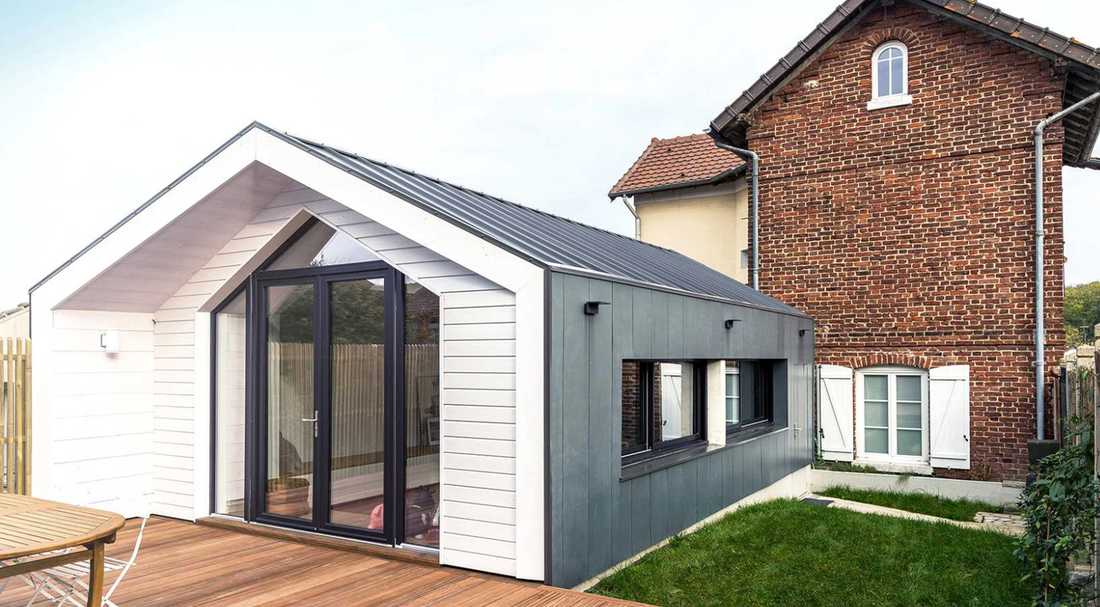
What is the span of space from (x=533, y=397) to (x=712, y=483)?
3.11m

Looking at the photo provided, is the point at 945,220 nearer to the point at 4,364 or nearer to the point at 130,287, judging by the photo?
the point at 130,287

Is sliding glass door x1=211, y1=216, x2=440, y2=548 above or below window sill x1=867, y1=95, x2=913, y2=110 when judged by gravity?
below

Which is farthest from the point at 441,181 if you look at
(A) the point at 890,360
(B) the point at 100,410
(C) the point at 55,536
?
(A) the point at 890,360

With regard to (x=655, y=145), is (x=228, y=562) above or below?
below

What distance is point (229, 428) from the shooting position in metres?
6.54

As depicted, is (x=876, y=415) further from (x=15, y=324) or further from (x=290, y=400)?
(x=15, y=324)

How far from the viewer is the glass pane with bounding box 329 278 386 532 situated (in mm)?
5672

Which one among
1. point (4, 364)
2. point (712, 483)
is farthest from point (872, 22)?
point (4, 364)

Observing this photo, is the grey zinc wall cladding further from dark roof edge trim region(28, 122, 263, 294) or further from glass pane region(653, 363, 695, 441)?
dark roof edge trim region(28, 122, 263, 294)

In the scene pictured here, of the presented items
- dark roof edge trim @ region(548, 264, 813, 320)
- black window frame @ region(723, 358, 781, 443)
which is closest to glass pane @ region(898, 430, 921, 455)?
black window frame @ region(723, 358, 781, 443)

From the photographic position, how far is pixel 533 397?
15.1 ft

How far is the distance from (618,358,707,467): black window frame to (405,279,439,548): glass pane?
137 cm

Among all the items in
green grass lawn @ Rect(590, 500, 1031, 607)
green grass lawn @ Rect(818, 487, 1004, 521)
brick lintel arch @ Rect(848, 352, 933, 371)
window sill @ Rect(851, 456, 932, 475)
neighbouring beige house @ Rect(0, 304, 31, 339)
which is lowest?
green grass lawn @ Rect(818, 487, 1004, 521)

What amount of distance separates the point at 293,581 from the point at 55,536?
5.58 feet
